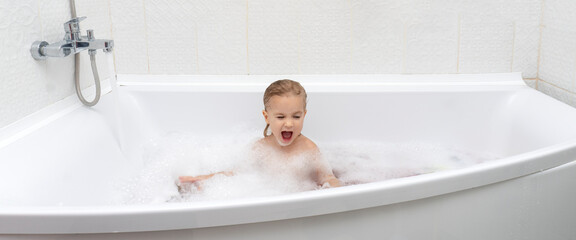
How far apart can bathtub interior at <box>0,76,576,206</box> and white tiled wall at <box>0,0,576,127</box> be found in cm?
13

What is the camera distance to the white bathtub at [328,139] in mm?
1055

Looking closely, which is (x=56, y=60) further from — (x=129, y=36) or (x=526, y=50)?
(x=526, y=50)

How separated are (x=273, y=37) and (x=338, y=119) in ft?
1.30

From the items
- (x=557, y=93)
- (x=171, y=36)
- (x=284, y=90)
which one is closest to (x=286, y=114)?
(x=284, y=90)

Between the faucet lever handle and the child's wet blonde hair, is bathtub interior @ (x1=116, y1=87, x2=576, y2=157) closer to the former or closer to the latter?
the child's wet blonde hair

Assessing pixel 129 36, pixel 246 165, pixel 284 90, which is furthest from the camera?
pixel 129 36

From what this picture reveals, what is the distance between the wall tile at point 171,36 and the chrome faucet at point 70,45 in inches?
16.2

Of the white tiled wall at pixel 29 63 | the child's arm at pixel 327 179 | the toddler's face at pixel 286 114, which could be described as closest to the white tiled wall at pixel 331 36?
the white tiled wall at pixel 29 63

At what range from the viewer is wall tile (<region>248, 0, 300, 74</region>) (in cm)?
208

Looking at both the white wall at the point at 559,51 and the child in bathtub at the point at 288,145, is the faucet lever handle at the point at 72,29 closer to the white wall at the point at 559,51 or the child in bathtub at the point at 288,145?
the child in bathtub at the point at 288,145

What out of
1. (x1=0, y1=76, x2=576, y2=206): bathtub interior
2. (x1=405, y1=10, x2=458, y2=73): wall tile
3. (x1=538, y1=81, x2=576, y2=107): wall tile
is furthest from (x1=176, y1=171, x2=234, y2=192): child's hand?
(x1=538, y1=81, x2=576, y2=107): wall tile

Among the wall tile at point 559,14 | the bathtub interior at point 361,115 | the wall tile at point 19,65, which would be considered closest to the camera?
the wall tile at point 19,65

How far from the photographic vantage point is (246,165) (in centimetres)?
188

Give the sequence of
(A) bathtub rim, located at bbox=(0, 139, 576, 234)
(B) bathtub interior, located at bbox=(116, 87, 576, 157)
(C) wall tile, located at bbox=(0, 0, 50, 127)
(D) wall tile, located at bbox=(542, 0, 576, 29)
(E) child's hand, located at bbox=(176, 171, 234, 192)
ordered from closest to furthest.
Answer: (A) bathtub rim, located at bbox=(0, 139, 576, 234) < (C) wall tile, located at bbox=(0, 0, 50, 127) < (E) child's hand, located at bbox=(176, 171, 234, 192) < (D) wall tile, located at bbox=(542, 0, 576, 29) < (B) bathtub interior, located at bbox=(116, 87, 576, 157)
